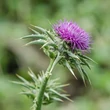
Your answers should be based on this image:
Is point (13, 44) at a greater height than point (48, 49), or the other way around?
point (13, 44)

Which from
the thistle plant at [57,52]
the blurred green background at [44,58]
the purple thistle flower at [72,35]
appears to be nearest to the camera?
the thistle plant at [57,52]

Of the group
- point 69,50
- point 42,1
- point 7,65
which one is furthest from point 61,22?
point 42,1

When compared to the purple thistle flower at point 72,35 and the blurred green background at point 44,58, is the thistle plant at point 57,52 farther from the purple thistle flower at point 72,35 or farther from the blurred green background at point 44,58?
the blurred green background at point 44,58

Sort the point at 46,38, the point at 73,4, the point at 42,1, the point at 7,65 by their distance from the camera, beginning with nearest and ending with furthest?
the point at 46,38, the point at 7,65, the point at 73,4, the point at 42,1

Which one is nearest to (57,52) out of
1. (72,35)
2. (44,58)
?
(72,35)

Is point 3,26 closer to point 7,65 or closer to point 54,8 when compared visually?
point 7,65

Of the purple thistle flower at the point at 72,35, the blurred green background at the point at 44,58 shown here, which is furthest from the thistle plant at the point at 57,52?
the blurred green background at the point at 44,58
